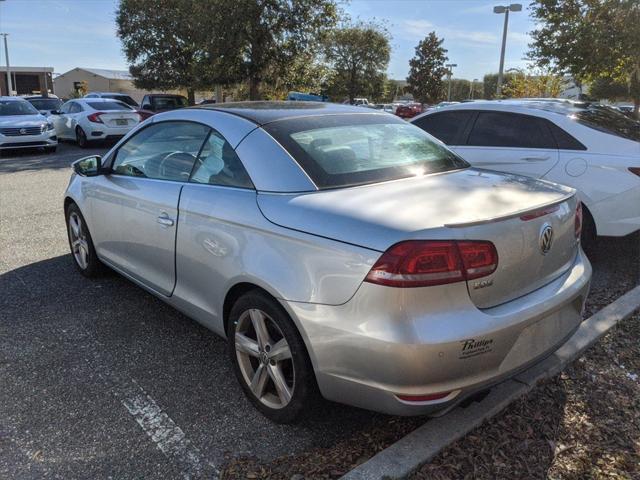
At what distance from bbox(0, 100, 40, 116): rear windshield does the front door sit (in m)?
13.0

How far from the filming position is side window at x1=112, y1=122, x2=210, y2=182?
11.3 ft

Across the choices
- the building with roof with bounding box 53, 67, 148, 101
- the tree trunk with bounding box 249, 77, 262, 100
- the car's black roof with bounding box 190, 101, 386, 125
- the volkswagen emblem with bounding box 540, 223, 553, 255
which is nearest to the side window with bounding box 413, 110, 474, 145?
the car's black roof with bounding box 190, 101, 386, 125

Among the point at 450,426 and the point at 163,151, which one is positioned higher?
the point at 163,151

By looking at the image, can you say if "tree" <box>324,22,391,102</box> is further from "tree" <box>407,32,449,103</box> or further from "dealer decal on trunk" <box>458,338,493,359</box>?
"dealer decal on trunk" <box>458,338,493,359</box>

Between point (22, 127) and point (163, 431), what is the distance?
47.6 ft

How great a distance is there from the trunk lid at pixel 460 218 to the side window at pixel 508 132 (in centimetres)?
258

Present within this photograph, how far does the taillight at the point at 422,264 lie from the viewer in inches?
85.6

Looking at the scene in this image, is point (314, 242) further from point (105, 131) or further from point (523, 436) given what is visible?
point (105, 131)

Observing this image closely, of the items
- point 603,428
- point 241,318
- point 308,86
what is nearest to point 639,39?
point 603,428

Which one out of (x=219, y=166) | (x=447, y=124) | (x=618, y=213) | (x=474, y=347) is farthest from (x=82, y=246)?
(x=618, y=213)

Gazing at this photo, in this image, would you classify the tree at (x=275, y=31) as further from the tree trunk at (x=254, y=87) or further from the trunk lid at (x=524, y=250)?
the trunk lid at (x=524, y=250)

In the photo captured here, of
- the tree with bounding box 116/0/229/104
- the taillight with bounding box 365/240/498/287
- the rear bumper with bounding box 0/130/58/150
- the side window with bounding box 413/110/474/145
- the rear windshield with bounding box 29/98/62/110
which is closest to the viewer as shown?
the taillight with bounding box 365/240/498/287

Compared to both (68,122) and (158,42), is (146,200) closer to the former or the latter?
(68,122)

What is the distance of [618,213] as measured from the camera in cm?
482
